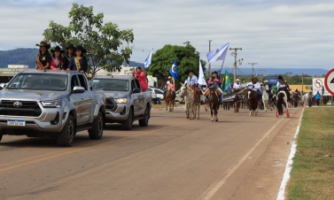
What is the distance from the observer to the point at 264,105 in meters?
46.1

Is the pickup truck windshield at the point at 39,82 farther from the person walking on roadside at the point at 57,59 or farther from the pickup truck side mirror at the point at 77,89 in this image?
the person walking on roadside at the point at 57,59

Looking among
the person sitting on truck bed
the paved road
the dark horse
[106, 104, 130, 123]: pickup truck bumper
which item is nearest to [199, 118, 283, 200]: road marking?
the paved road

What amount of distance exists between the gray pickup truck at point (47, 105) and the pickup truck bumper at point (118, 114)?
3324mm

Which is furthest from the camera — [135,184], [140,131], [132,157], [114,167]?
[140,131]

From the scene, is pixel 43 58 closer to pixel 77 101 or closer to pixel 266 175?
pixel 77 101

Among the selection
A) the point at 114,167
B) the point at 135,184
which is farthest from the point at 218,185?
the point at 114,167

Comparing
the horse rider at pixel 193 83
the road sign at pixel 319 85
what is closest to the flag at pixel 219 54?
the road sign at pixel 319 85

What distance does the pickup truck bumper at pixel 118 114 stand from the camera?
71.2 ft

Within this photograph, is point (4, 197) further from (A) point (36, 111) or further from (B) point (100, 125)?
(B) point (100, 125)

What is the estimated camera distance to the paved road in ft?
33.2

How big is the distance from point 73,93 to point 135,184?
6464mm

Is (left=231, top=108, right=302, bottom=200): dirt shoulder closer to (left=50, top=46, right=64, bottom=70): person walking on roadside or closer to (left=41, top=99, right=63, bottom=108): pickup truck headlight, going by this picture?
(left=41, top=99, right=63, bottom=108): pickup truck headlight

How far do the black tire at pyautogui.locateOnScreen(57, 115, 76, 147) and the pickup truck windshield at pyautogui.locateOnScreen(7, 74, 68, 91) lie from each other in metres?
0.99

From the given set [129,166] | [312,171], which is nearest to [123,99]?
[129,166]
